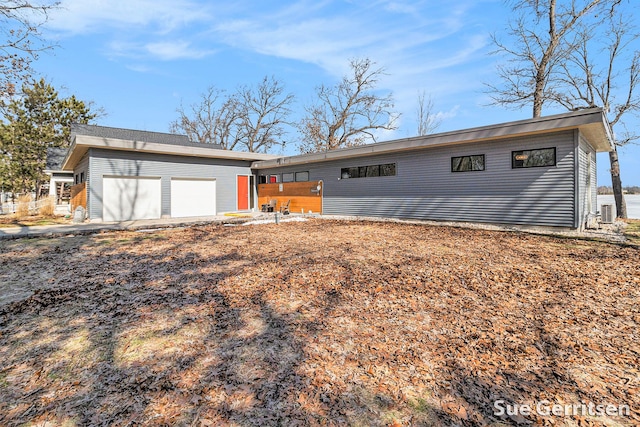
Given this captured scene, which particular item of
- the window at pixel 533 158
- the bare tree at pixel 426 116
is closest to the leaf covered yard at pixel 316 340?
the window at pixel 533 158

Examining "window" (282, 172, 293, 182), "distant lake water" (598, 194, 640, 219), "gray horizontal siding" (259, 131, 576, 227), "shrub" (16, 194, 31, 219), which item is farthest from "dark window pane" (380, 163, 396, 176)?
"shrub" (16, 194, 31, 219)

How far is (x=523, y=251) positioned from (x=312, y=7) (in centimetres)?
997

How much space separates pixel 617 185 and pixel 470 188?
11.1 meters

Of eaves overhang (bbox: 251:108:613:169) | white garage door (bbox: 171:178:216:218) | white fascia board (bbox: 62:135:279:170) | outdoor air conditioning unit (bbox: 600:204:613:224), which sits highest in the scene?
white fascia board (bbox: 62:135:279:170)

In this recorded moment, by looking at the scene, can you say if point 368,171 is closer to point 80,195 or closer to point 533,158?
point 533,158

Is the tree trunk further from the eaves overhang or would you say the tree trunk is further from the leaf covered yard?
the leaf covered yard

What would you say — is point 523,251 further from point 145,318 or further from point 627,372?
point 145,318

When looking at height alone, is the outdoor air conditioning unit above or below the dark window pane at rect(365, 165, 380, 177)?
below

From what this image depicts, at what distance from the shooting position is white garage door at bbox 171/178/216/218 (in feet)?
47.0

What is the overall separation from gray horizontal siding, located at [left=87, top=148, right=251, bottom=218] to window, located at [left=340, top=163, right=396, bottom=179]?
20.8ft

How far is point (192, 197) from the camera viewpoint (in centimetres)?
1482

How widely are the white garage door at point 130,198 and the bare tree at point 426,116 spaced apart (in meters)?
21.3

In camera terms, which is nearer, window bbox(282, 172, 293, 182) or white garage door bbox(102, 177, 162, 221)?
white garage door bbox(102, 177, 162, 221)

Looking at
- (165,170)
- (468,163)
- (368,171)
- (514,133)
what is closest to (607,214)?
(468,163)
